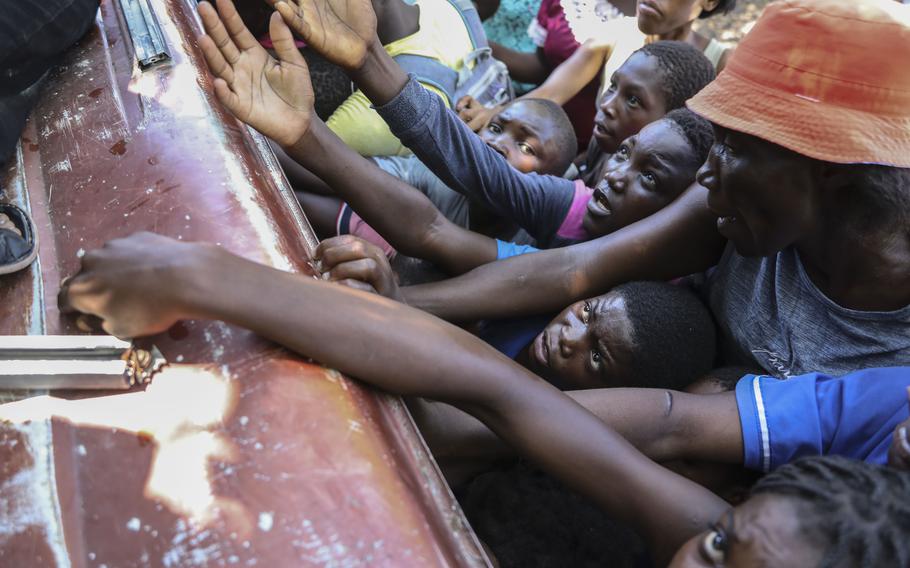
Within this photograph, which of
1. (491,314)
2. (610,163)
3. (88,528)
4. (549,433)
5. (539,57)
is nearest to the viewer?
(88,528)

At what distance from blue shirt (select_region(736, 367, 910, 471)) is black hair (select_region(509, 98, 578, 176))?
1293 mm

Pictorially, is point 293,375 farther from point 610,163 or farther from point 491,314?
point 610,163

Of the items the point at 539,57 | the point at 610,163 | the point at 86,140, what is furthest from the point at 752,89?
the point at 539,57

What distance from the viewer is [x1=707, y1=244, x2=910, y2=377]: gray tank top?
159 cm

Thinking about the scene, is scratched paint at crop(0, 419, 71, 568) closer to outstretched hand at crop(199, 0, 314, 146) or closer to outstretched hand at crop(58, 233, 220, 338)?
outstretched hand at crop(58, 233, 220, 338)

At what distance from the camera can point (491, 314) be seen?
1.96 m

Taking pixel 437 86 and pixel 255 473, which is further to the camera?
pixel 437 86

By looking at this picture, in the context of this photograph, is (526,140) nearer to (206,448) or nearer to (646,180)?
(646,180)

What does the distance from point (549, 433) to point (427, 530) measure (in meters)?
0.37

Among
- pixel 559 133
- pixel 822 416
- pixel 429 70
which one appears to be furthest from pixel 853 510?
pixel 429 70

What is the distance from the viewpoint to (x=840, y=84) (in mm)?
1462

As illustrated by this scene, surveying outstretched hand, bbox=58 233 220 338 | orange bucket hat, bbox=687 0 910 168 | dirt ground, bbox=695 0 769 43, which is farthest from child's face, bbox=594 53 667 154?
dirt ground, bbox=695 0 769 43

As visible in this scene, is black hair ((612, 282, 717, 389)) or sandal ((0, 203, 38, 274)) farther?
black hair ((612, 282, 717, 389))

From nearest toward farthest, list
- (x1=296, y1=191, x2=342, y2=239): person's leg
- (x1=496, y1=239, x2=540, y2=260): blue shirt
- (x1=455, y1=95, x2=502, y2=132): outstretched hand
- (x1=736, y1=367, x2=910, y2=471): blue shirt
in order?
(x1=736, y1=367, x2=910, y2=471): blue shirt, (x1=496, y1=239, x2=540, y2=260): blue shirt, (x1=296, y1=191, x2=342, y2=239): person's leg, (x1=455, y1=95, x2=502, y2=132): outstretched hand
